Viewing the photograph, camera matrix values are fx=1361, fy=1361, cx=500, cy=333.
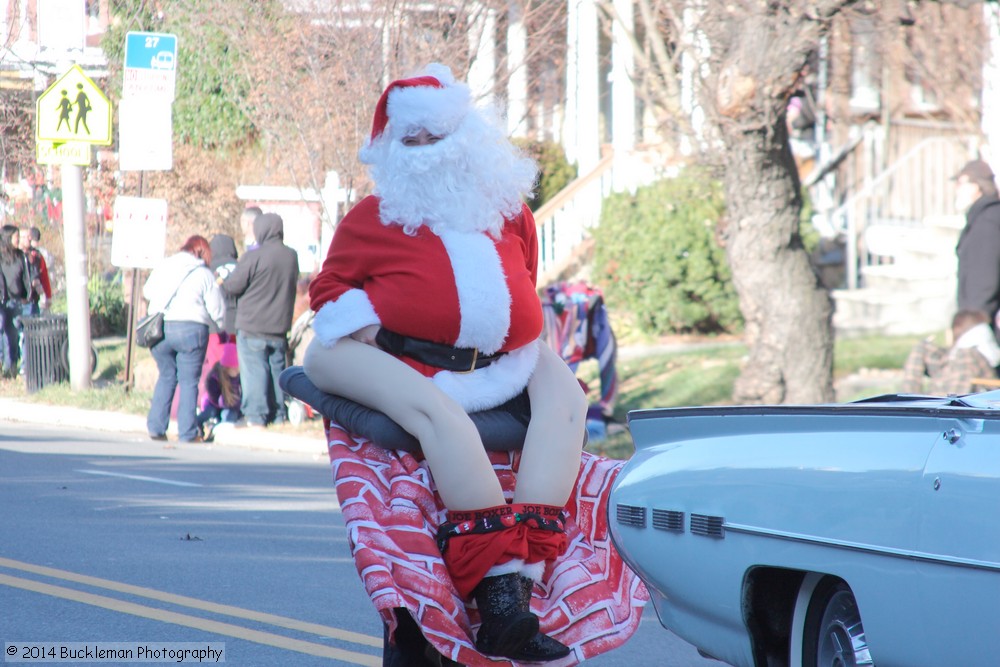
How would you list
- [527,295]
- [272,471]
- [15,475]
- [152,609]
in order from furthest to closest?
[272,471]
[15,475]
[152,609]
[527,295]

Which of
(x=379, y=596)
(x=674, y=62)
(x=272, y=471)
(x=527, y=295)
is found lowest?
(x=272, y=471)

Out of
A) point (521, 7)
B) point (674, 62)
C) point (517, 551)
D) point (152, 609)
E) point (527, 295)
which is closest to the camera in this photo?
point (517, 551)

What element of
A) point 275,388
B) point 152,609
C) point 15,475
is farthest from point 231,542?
point 275,388

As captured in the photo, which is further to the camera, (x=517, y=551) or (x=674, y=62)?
(x=674, y=62)

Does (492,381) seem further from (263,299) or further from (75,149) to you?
(75,149)

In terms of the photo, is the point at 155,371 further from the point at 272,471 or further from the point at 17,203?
the point at 17,203

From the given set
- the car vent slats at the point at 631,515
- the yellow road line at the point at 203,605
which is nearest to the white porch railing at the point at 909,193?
the yellow road line at the point at 203,605

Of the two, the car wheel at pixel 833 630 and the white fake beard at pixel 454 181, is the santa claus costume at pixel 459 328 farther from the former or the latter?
the car wheel at pixel 833 630

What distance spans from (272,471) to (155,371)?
5334mm

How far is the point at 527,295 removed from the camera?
12.7 ft

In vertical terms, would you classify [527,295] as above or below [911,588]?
above

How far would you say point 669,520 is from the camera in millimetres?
4090

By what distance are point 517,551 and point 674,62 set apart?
33.2 ft

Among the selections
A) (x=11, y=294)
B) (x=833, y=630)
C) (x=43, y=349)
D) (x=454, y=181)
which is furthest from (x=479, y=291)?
(x=11, y=294)
